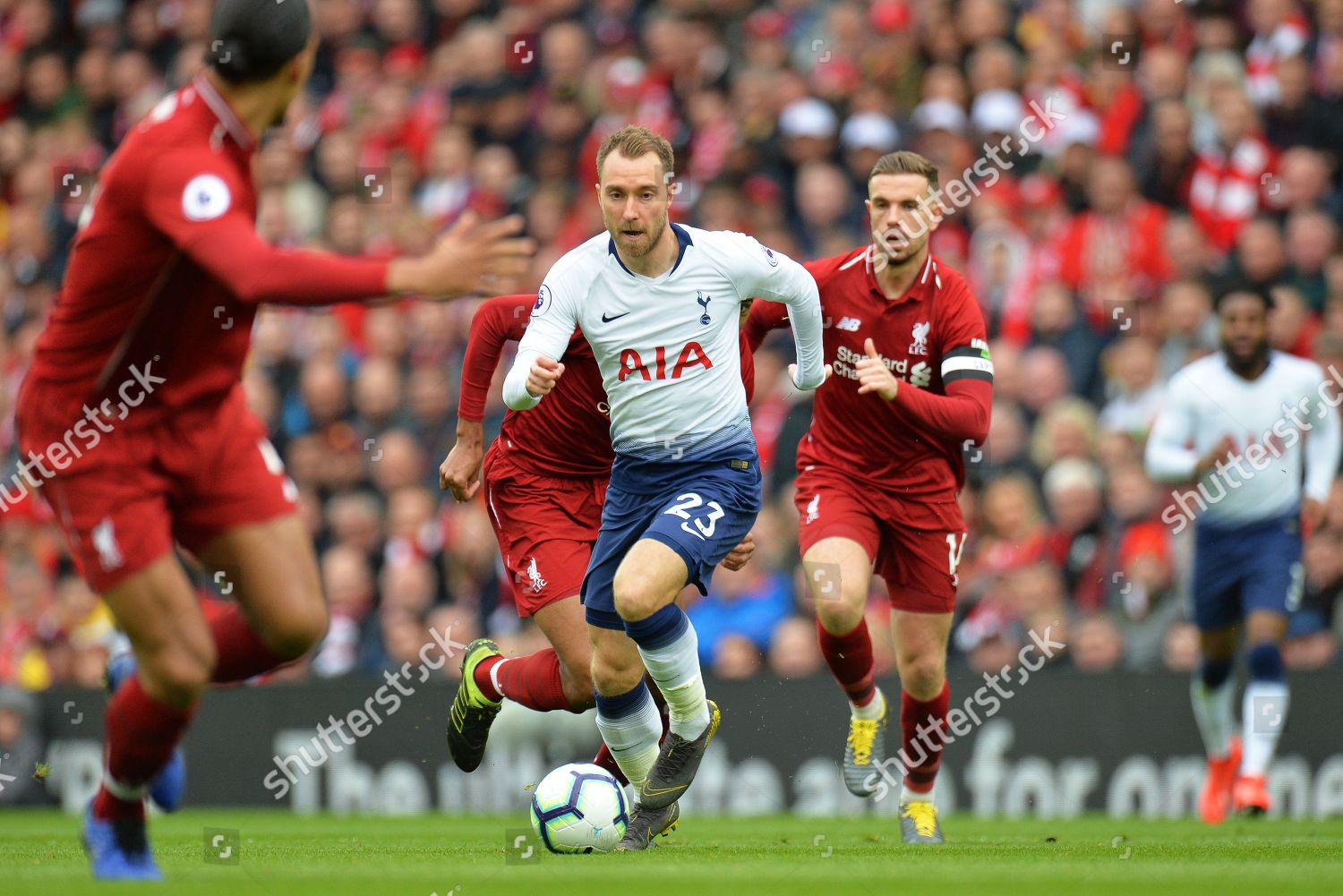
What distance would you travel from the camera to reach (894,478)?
930cm

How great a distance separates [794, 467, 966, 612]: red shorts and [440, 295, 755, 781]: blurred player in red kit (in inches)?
34.0

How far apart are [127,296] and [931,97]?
32.1ft

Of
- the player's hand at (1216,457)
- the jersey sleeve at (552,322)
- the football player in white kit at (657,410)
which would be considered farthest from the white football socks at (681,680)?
the player's hand at (1216,457)

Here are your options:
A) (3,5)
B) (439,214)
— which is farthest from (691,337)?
(3,5)

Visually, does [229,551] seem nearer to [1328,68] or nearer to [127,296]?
[127,296]

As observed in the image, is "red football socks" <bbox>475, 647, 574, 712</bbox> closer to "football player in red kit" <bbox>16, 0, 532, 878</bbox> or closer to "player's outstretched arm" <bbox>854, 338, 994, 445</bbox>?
"player's outstretched arm" <bbox>854, 338, 994, 445</bbox>

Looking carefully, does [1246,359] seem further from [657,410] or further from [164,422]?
[164,422]

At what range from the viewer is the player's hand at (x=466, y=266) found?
5605 mm

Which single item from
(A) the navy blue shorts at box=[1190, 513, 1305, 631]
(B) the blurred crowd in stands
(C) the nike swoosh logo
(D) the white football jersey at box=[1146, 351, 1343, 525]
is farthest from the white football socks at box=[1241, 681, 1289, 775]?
(C) the nike swoosh logo

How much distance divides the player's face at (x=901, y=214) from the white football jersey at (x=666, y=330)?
3.83ft

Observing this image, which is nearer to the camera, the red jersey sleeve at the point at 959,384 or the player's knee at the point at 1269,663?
the red jersey sleeve at the point at 959,384

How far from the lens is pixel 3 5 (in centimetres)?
2077

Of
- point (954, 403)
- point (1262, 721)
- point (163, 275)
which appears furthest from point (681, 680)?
point (1262, 721)

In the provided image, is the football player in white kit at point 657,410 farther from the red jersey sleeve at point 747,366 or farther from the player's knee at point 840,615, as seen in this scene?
the player's knee at point 840,615
